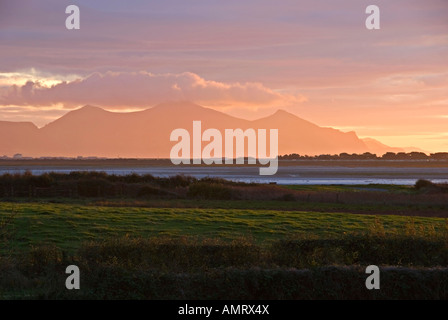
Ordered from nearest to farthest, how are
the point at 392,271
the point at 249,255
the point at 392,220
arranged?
the point at 392,271
the point at 249,255
the point at 392,220

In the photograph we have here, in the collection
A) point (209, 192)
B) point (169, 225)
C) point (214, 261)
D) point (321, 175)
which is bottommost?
point (321, 175)

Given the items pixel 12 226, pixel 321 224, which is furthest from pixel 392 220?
pixel 12 226

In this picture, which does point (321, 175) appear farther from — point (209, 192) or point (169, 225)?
point (169, 225)

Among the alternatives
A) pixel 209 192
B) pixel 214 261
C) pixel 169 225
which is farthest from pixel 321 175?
pixel 214 261

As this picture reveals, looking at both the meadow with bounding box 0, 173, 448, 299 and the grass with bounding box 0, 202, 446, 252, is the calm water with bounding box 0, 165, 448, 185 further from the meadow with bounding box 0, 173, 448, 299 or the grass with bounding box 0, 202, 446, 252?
the meadow with bounding box 0, 173, 448, 299

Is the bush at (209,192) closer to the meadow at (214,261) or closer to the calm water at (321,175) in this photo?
the meadow at (214,261)

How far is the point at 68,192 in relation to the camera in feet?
197

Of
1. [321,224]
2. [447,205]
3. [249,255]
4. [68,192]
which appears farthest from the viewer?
[68,192]

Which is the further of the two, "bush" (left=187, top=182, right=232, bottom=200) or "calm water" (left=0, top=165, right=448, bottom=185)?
"calm water" (left=0, top=165, right=448, bottom=185)

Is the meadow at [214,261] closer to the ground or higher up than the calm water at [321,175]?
higher up

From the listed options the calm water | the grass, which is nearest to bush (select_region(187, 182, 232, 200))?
the grass

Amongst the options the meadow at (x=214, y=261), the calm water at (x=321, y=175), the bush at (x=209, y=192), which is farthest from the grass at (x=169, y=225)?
the calm water at (x=321, y=175)
